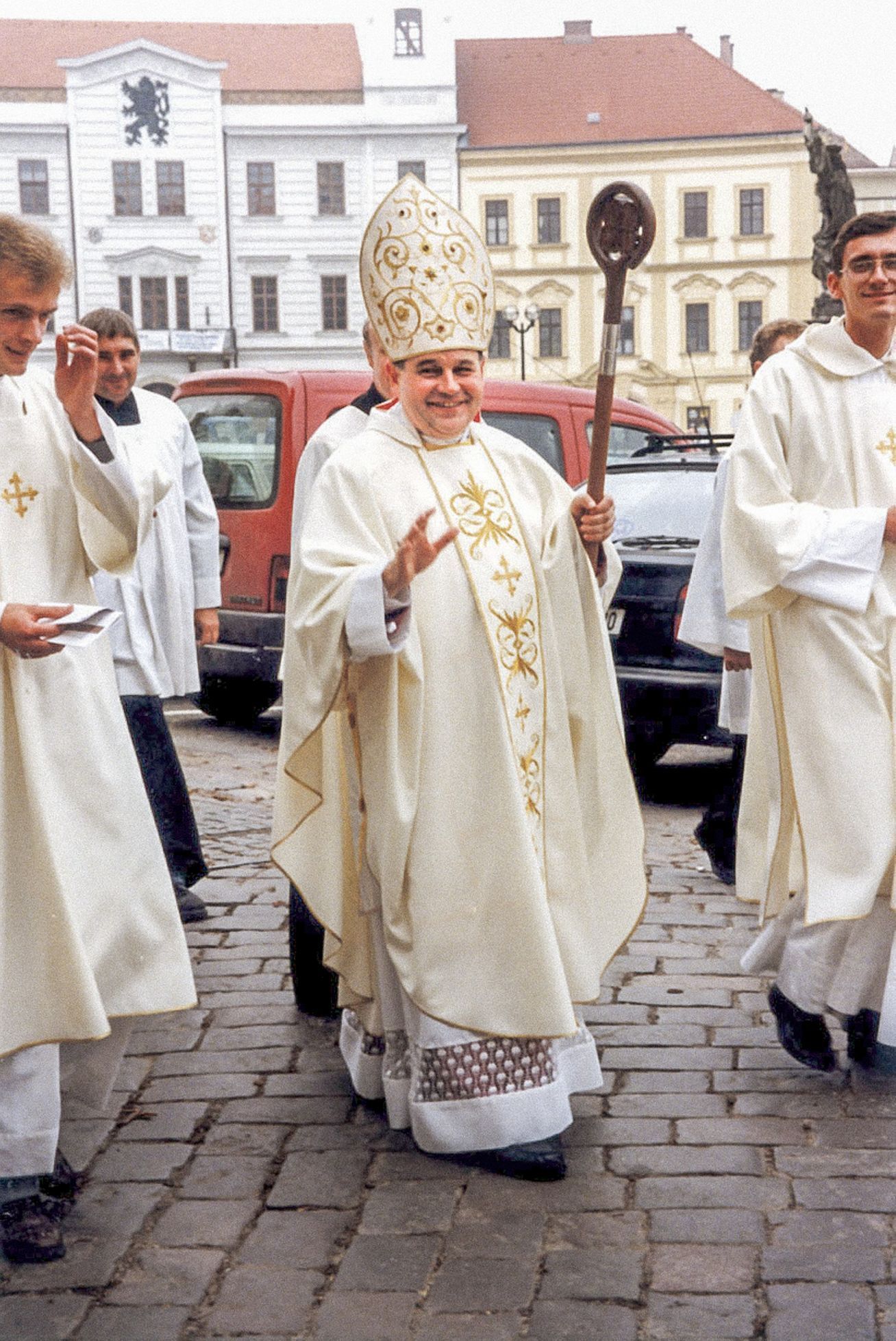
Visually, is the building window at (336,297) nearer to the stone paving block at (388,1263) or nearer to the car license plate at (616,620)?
the car license plate at (616,620)

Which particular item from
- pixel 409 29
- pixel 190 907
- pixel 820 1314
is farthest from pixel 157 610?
pixel 409 29

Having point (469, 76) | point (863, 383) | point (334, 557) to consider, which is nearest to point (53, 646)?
point (334, 557)

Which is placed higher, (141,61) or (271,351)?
(141,61)

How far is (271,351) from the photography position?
51531 millimetres

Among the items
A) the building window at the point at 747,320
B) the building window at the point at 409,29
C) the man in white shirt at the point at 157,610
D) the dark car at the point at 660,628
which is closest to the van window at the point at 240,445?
the dark car at the point at 660,628

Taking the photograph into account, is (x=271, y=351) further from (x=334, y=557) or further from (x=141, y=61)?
(x=334, y=557)

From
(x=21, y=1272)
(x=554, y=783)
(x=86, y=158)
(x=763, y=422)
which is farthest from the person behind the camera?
(x=86, y=158)

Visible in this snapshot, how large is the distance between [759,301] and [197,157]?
16.4 metres

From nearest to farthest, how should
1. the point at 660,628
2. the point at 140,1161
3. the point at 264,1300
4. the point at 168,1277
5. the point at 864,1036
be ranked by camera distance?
the point at 264,1300, the point at 168,1277, the point at 140,1161, the point at 864,1036, the point at 660,628

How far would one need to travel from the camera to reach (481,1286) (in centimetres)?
328

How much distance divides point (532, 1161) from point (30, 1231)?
1020 millimetres

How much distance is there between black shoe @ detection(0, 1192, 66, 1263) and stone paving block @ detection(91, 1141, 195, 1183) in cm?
33

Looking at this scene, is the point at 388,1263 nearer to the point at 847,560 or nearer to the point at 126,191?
the point at 847,560

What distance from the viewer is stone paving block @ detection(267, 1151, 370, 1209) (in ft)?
12.2
